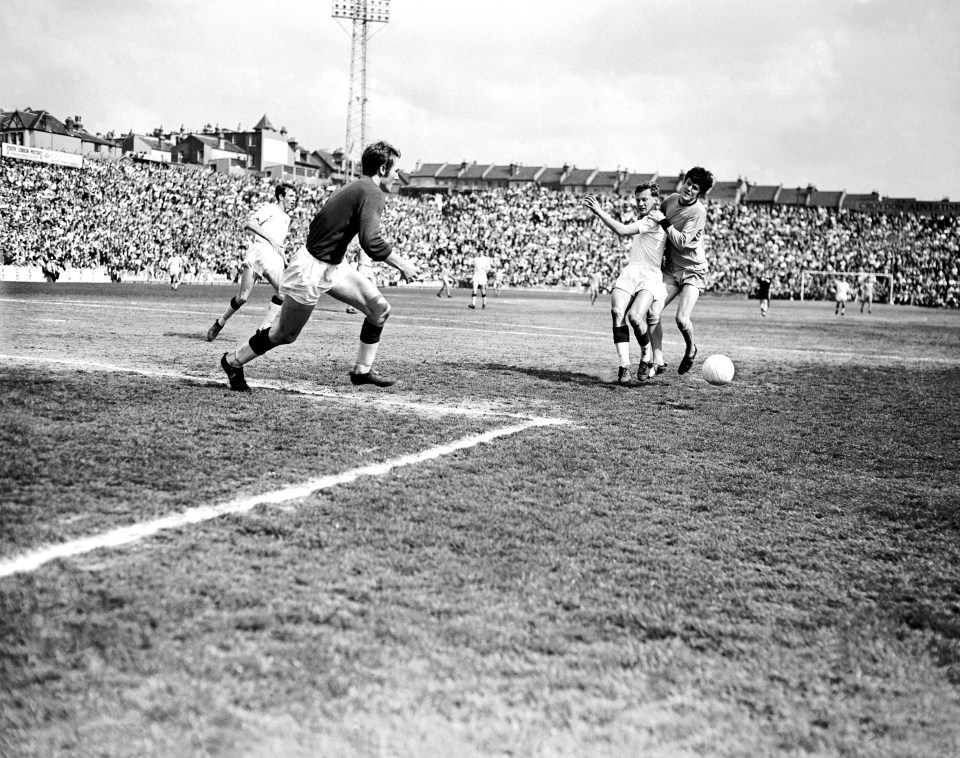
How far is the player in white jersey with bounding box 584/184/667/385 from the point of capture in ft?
34.2

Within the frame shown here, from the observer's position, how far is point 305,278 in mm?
8086

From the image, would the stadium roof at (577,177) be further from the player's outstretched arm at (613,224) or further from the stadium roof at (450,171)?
the player's outstretched arm at (613,224)

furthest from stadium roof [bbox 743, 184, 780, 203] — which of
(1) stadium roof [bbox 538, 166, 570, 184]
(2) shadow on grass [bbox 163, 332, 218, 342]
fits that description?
(2) shadow on grass [bbox 163, 332, 218, 342]

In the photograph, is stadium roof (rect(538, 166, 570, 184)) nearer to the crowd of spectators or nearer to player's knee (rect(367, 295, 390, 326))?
the crowd of spectators

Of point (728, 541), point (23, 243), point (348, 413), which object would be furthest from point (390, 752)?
point (23, 243)

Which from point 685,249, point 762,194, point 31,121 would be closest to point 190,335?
point 685,249

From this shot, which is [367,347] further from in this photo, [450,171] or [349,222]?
[450,171]

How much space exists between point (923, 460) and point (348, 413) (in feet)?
14.4

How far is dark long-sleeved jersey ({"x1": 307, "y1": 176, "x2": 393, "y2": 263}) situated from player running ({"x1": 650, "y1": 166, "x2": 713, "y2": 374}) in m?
3.87

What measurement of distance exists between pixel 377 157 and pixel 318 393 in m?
2.25

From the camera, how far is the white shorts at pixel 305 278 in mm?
8078

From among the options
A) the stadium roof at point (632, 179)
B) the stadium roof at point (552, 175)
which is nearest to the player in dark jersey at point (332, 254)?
the stadium roof at point (632, 179)

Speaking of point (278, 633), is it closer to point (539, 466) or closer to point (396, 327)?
point (539, 466)

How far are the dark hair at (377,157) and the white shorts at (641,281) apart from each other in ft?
11.7
